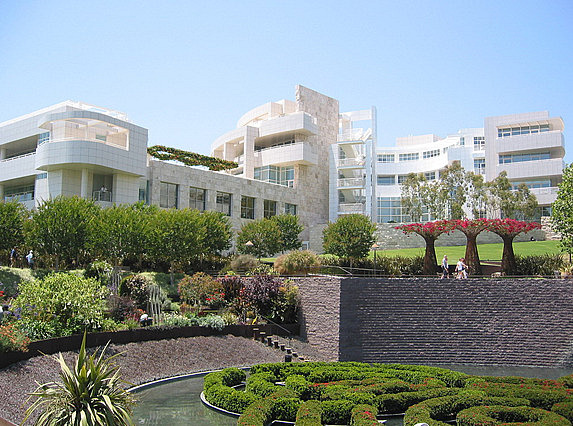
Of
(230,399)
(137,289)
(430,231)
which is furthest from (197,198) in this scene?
(230,399)

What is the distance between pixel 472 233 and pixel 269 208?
32.9 m

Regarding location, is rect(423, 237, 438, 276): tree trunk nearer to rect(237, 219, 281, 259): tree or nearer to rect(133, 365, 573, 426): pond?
rect(133, 365, 573, 426): pond

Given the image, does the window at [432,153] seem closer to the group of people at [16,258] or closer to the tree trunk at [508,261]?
the tree trunk at [508,261]

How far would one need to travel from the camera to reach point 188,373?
66.1 ft

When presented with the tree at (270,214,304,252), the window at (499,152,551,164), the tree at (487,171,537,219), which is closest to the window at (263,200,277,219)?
the tree at (270,214,304,252)

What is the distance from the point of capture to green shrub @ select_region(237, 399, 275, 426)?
41.5 ft

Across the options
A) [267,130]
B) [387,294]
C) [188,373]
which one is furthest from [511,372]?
[267,130]

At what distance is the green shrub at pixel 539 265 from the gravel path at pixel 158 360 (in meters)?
15.5

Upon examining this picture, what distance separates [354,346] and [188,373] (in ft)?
28.5

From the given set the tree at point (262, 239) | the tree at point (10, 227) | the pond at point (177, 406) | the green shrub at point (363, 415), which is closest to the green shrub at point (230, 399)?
the pond at point (177, 406)

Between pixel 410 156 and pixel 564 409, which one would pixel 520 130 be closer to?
pixel 410 156

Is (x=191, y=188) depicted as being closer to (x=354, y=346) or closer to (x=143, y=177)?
(x=143, y=177)

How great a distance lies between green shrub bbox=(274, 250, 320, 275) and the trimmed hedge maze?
16.6m

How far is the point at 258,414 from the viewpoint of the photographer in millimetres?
13289
